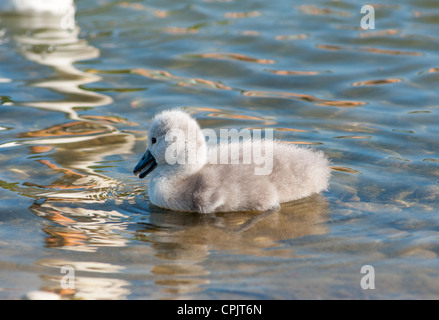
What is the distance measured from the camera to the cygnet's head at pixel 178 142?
5668mm

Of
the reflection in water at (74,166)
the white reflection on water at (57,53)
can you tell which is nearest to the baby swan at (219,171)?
the reflection in water at (74,166)

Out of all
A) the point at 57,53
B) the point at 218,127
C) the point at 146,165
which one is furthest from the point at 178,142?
the point at 57,53

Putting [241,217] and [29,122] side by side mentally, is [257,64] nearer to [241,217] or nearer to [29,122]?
[29,122]

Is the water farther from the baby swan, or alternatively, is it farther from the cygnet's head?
the cygnet's head

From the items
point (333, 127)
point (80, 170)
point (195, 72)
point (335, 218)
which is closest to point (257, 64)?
point (195, 72)

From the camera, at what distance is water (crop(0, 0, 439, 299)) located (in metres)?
4.73

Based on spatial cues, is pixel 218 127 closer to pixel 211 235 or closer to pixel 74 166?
pixel 74 166

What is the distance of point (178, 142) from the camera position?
5.69m

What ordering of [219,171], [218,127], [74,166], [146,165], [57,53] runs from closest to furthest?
[219,171] < [146,165] < [74,166] < [218,127] < [57,53]

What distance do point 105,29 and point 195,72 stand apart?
2447 millimetres

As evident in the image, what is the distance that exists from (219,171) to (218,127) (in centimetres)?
186

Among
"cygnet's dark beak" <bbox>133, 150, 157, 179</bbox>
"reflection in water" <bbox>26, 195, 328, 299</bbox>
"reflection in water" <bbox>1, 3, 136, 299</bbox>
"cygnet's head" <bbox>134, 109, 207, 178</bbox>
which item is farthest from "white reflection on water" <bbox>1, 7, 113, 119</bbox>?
"reflection in water" <bbox>26, 195, 328, 299</bbox>

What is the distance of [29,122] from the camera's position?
7617 millimetres

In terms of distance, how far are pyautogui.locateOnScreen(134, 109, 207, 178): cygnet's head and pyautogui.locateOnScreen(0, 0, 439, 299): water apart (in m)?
0.40
